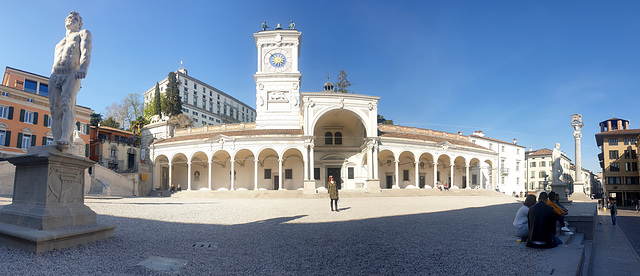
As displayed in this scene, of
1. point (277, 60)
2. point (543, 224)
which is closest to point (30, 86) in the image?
point (277, 60)

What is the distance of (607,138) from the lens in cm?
5412

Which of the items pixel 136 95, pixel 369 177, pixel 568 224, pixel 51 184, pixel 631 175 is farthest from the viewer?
pixel 136 95

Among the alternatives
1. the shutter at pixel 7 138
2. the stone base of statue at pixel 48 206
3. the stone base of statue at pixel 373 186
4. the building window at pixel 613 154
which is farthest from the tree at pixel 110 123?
the building window at pixel 613 154

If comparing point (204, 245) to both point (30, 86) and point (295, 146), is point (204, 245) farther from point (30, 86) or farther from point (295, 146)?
point (30, 86)

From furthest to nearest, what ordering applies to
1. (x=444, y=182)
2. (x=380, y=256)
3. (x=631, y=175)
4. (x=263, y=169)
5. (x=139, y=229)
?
(x=631, y=175), (x=444, y=182), (x=263, y=169), (x=139, y=229), (x=380, y=256)

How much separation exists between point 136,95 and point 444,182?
56770 millimetres

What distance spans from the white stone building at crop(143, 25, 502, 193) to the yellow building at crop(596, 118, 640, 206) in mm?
27565

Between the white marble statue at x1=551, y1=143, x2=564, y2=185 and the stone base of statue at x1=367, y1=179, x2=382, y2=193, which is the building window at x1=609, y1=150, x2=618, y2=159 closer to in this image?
the white marble statue at x1=551, y1=143, x2=564, y2=185

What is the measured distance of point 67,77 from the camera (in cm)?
529

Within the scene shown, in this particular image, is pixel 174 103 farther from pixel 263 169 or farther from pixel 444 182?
pixel 444 182

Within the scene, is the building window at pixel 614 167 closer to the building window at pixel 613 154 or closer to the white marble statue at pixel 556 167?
the building window at pixel 613 154

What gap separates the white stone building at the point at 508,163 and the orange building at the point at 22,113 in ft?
176

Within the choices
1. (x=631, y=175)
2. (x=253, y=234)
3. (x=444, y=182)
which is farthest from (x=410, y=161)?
(x=631, y=175)

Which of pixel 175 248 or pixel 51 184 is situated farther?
pixel 175 248
